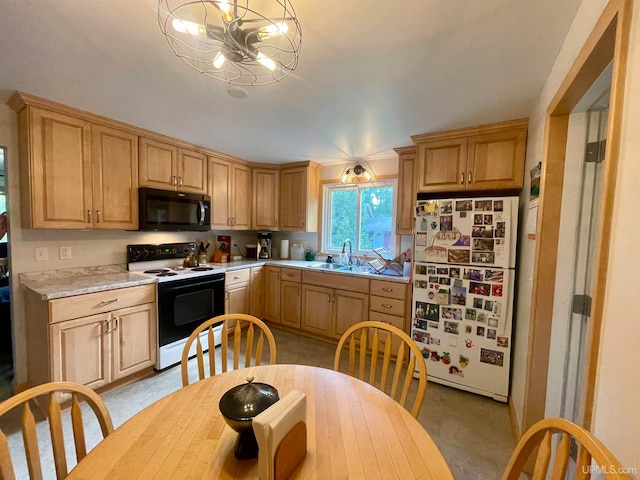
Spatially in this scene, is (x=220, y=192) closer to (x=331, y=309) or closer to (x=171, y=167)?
(x=171, y=167)

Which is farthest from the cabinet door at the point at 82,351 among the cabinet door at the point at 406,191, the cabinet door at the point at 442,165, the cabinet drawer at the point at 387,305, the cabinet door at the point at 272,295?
the cabinet door at the point at 442,165

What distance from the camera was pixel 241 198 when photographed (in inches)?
144

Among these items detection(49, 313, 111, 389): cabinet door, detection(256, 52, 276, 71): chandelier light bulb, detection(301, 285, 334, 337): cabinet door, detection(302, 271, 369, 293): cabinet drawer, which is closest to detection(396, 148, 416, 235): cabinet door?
detection(302, 271, 369, 293): cabinet drawer

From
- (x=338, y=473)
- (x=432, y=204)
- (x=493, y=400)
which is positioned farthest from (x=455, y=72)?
(x=493, y=400)

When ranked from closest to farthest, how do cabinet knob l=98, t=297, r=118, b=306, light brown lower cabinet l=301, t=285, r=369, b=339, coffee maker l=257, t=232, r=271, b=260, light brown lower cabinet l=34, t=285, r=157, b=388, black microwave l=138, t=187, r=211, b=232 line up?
light brown lower cabinet l=34, t=285, r=157, b=388 < cabinet knob l=98, t=297, r=118, b=306 < black microwave l=138, t=187, r=211, b=232 < light brown lower cabinet l=301, t=285, r=369, b=339 < coffee maker l=257, t=232, r=271, b=260

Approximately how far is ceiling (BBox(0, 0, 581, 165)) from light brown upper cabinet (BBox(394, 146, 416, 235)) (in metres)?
0.40

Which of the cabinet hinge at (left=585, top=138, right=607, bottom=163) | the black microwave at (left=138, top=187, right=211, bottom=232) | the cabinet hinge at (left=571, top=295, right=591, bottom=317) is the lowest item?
the cabinet hinge at (left=571, top=295, right=591, bottom=317)

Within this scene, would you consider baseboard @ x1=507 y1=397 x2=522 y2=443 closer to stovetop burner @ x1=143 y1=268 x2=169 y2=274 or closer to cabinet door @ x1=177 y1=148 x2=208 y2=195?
stovetop burner @ x1=143 y1=268 x2=169 y2=274

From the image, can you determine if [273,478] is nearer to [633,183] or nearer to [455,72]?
[633,183]

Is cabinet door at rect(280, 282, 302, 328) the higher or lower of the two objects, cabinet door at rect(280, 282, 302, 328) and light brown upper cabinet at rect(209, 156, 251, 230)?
the lower

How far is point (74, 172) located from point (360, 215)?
2.89 meters

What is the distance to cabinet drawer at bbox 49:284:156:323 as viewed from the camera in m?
1.85

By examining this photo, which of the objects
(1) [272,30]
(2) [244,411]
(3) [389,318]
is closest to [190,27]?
(1) [272,30]

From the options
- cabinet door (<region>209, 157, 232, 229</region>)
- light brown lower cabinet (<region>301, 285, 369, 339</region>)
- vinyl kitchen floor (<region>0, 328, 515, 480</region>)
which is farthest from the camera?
cabinet door (<region>209, 157, 232, 229</region>)
